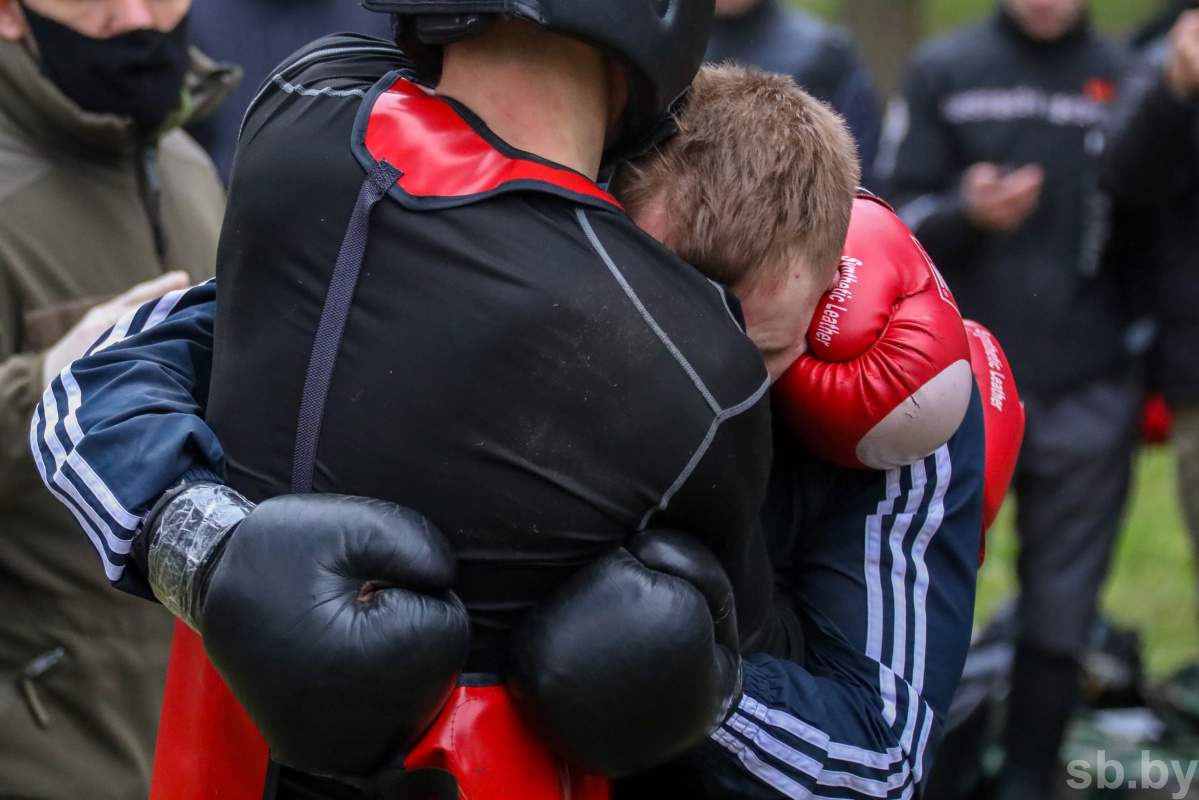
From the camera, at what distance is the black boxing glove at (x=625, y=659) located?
1494 mm

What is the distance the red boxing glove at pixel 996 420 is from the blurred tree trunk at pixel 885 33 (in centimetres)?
774

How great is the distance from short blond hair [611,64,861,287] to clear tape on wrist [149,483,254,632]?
663 mm

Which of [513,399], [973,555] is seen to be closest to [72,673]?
[513,399]

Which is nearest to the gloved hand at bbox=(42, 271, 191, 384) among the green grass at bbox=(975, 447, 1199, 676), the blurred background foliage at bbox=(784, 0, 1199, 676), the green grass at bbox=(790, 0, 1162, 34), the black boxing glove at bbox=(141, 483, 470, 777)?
the black boxing glove at bbox=(141, 483, 470, 777)

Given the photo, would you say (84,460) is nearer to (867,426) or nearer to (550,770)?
(550,770)

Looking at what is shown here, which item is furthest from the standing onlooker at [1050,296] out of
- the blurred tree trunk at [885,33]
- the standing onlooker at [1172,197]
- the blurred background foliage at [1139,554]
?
the blurred tree trunk at [885,33]

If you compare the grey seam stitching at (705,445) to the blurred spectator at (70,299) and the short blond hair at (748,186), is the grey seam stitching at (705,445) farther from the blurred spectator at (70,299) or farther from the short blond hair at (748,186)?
the blurred spectator at (70,299)

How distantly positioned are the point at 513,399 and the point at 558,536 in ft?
0.61

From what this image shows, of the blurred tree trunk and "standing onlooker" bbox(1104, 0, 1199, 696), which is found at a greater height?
"standing onlooker" bbox(1104, 0, 1199, 696)

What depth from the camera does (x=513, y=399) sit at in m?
1.49

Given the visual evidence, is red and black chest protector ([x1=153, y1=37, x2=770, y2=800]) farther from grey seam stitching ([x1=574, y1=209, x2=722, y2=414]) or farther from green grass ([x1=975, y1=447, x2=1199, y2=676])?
green grass ([x1=975, y1=447, x2=1199, y2=676])

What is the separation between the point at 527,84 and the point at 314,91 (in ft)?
0.92

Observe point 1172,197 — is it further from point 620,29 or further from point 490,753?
point 490,753

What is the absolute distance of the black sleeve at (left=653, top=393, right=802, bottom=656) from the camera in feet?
5.09
